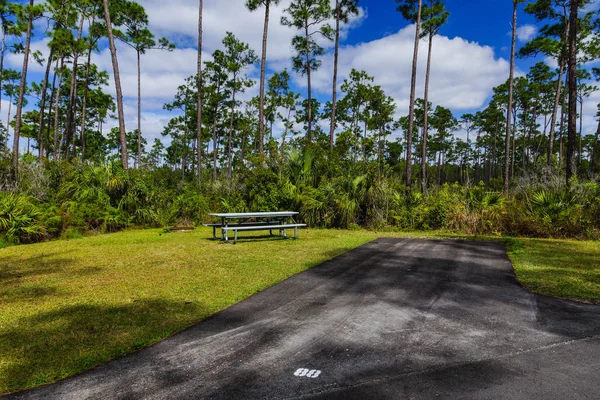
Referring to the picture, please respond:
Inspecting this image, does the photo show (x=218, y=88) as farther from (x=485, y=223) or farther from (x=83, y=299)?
(x=83, y=299)

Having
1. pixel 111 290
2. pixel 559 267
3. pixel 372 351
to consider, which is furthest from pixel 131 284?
pixel 559 267

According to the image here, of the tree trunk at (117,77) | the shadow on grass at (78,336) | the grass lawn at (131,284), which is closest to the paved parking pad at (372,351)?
the shadow on grass at (78,336)

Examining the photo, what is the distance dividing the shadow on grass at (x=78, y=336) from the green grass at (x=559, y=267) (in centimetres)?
490

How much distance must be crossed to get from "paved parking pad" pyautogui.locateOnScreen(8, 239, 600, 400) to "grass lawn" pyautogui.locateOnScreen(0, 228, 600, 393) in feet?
1.21

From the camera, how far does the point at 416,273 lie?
18.5ft

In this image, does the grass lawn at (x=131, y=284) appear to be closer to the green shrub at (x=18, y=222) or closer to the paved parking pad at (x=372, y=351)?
the paved parking pad at (x=372, y=351)

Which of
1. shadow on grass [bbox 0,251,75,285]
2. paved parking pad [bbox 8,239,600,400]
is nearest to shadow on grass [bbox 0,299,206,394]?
paved parking pad [bbox 8,239,600,400]

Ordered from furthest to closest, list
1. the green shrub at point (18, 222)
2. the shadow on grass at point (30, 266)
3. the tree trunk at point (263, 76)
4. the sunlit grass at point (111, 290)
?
the tree trunk at point (263, 76), the green shrub at point (18, 222), the shadow on grass at point (30, 266), the sunlit grass at point (111, 290)

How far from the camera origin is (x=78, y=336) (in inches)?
125

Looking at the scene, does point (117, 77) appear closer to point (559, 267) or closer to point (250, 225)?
point (250, 225)

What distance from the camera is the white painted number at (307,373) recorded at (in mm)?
2428

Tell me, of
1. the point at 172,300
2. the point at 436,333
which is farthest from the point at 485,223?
the point at 172,300

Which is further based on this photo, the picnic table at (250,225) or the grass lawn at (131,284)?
the picnic table at (250,225)

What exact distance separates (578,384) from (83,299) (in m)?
5.20
